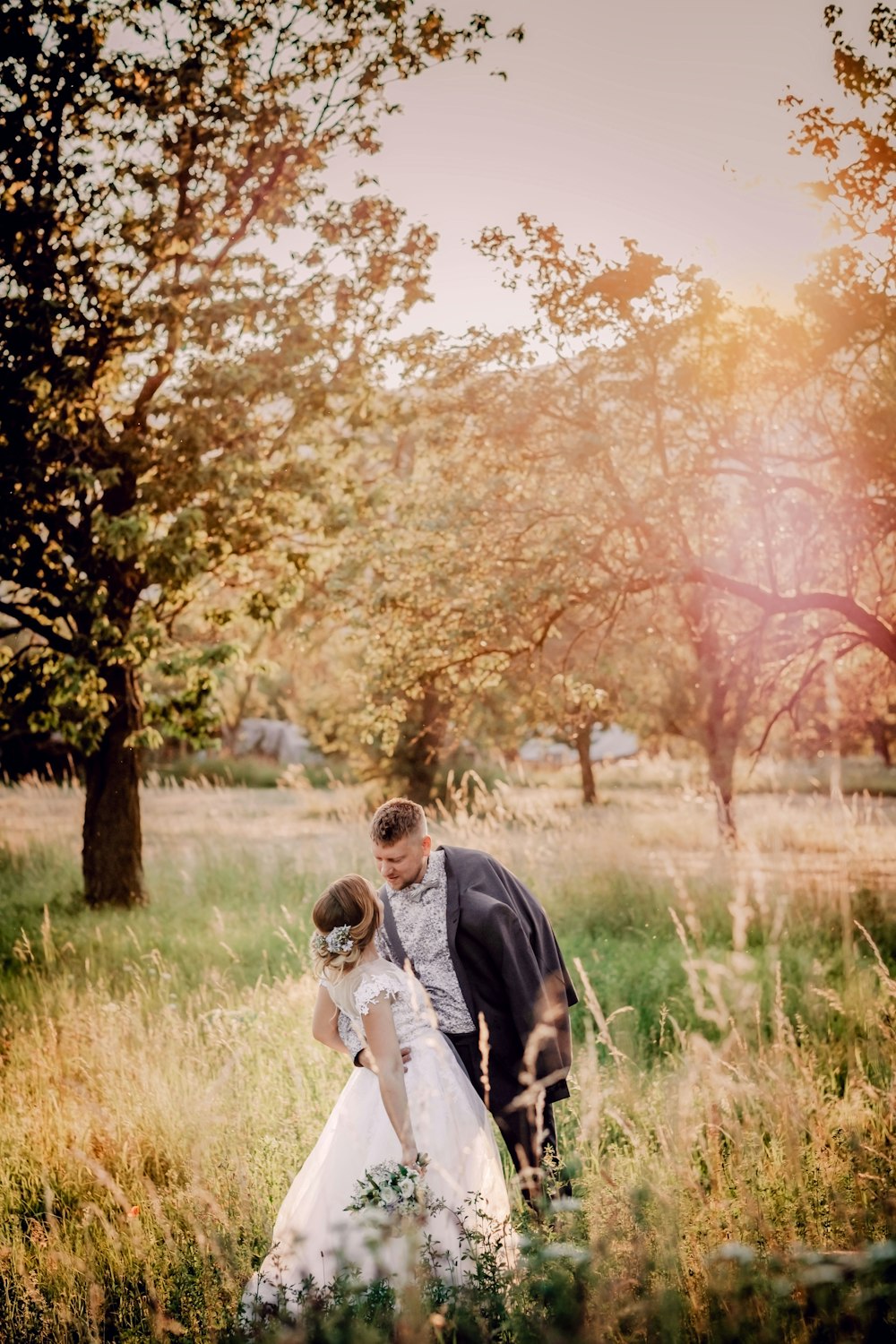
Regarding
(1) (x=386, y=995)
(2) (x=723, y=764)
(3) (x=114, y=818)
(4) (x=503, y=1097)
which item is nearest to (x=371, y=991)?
(1) (x=386, y=995)

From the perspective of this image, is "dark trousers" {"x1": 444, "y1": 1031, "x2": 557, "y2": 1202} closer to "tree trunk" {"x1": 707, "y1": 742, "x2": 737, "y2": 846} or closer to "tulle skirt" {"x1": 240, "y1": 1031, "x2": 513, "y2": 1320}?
"tulle skirt" {"x1": 240, "y1": 1031, "x2": 513, "y2": 1320}

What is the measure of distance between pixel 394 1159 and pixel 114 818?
24.0 ft

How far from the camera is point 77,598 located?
7867 mm

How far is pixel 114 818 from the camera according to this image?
31.7ft

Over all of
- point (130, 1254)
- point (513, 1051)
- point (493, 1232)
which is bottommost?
point (130, 1254)

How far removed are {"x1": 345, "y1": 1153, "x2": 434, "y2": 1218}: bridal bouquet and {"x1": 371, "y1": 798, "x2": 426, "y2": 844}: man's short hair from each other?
106cm

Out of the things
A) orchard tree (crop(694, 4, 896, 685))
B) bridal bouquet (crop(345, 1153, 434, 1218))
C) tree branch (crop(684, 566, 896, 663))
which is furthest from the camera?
tree branch (crop(684, 566, 896, 663))

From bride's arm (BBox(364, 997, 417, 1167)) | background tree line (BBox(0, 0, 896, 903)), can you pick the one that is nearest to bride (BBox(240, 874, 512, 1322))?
bride's arm (BBox(364, 997, 417, 1167))

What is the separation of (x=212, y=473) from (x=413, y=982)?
18.9ft

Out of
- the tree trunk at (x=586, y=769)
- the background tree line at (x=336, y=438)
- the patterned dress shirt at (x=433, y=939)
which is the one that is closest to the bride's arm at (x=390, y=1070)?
the patterned dress shirt at (x=433, y=939)

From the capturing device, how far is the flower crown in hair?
3188mm

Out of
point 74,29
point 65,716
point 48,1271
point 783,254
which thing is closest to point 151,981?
point 65,716

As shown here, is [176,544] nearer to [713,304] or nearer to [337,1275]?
[713,304]

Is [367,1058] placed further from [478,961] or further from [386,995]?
[478,961]
